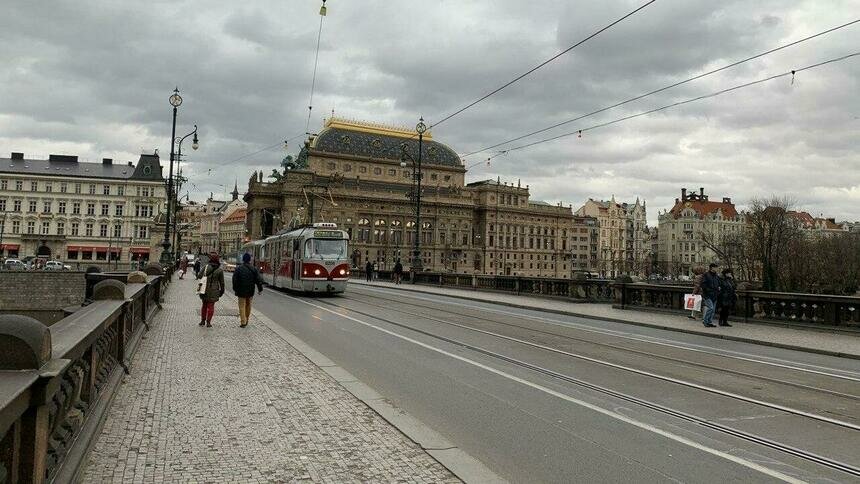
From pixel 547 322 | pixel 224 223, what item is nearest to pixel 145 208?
pixel 224 223

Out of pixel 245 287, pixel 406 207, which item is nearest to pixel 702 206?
pixel 406 207

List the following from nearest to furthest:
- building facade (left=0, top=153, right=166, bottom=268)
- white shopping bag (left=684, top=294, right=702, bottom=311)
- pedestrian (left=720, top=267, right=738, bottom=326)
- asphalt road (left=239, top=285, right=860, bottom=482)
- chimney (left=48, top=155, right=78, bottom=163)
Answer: asphalt road (left=239, top=285, right=860, bottom=482)
pedestrian (left=720, top=267, right=738, bottom=326)
white shopping bag (left=684, top=294, right=702, bottom=311)
building facade (left=0, top=153, right=166, bottom=268)
chimney (left=48, top=155, right=78, bottom=163)

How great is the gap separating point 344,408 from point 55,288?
151 ft

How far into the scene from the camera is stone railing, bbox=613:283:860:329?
57.1 feet

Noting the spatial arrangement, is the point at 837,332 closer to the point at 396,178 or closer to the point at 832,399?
the point at 832,399

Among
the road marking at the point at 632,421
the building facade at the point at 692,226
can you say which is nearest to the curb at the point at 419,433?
the road marking at the point at 632,421

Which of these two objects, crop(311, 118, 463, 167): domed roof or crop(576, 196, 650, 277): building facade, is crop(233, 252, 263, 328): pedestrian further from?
crop(576, 196, 650, 277): building facade

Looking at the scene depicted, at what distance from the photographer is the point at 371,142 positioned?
13050 centimetres

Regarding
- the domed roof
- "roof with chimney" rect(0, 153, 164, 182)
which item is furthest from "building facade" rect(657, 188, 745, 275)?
"roof with chimney" rect(0, 153, 164, 182)

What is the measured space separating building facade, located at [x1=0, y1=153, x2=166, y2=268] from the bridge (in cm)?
9100

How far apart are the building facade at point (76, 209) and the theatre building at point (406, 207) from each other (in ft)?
69.0

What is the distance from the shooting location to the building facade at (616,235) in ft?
586

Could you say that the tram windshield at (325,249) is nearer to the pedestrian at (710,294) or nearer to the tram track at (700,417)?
the pedestrian at (710,294)

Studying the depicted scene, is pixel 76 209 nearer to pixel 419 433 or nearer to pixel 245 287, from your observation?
pixel 245 287
